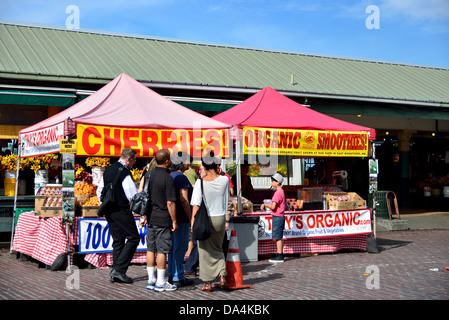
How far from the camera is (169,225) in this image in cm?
778

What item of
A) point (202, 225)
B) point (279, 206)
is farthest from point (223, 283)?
point (279, 206)

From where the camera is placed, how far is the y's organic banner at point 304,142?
1113 centimetres

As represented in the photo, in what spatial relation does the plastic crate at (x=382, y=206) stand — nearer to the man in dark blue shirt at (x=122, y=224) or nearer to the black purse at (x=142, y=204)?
the man in dark blue shirt at (x=122, y=224)

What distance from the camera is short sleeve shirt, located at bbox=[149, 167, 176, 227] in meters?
7.75

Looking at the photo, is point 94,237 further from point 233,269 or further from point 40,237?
point 233,269

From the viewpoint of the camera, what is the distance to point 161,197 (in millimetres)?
7773

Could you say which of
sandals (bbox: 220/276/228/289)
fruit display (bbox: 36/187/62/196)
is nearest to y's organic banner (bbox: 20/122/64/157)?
fruit display (bbox: 36/187/62/196)

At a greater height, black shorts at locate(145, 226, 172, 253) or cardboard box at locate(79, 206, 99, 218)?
cardboard box at locate(79, 206, 99, 218)

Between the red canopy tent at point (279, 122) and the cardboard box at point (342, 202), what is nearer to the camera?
the red canopy tent at point (279, 122)

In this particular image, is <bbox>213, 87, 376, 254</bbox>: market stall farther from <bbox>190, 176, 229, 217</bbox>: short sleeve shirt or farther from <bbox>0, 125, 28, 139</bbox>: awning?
<bbox>0, 125, 28, 139</bbox>: awning

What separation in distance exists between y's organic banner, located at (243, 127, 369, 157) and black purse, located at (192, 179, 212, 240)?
12.2 ft

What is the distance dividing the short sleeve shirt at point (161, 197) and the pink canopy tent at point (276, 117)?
11.8 ft

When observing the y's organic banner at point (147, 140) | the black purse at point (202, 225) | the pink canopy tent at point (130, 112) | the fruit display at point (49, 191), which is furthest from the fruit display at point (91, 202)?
the black purse at point (202, 225)
